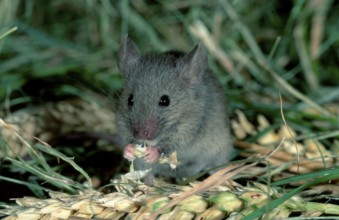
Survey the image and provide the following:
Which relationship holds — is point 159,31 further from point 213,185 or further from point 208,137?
point 213,185

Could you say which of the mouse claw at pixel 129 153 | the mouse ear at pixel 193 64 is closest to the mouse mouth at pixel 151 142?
the mouse claw at pixel 129 153

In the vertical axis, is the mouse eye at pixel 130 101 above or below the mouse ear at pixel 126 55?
below

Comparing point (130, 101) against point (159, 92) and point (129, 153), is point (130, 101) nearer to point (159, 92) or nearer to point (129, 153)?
point (159, 92)

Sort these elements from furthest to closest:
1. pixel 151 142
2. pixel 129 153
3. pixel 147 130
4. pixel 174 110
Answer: pixel 174 110
pixel 151 142
pixel 147 130
pixel 129 153

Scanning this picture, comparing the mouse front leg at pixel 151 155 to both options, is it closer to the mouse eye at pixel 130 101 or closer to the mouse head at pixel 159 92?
the mouse head at pixel 159 92

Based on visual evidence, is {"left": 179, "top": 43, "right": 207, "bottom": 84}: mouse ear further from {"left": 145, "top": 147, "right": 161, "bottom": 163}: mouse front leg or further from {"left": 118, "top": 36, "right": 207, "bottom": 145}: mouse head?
{"left": 145, "top": 147, "right": 161, "bottom": 163}: mouse front leg

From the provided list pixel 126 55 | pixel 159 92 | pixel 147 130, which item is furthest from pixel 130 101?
pixel 126 55
